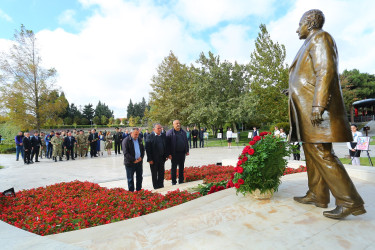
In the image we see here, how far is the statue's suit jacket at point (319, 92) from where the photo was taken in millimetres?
2994

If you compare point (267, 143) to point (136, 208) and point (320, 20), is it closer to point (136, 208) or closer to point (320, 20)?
point (320, 20)

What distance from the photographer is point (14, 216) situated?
12.9 ft

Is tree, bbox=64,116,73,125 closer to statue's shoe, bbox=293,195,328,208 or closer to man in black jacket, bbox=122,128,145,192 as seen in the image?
man in black jacket, bbox=122,128,145,192

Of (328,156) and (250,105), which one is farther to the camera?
(250,105)

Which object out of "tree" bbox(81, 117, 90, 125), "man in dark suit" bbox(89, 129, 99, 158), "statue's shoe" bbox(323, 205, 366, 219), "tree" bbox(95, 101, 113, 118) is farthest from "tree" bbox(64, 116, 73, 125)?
"statue's shoe" bbox(323, 205, 366, 219)

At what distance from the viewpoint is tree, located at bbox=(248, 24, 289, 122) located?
73.3ft

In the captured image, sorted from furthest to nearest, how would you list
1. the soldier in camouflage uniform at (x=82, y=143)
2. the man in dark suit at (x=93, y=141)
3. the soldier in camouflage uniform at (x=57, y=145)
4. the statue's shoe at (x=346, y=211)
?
the man in dark suit at (x=93, y=141) < the soldier in camouflage uniform at (x=82, y=143) < the soldier in camouflage uniform at (x=57, y=145) < the statue's shoe at (x=346, y=211)

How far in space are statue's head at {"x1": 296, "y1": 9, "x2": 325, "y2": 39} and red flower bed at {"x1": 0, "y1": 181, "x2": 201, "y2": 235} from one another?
3614 mm

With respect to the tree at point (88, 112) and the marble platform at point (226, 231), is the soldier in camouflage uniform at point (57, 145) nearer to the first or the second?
the marble platform at point (226, 231)

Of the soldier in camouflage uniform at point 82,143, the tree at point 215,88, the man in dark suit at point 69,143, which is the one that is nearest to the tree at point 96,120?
the tree at point 215,88

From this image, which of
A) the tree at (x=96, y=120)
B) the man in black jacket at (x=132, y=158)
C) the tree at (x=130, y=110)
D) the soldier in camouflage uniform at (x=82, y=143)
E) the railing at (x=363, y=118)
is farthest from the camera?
the tree at (x=130, y=110)

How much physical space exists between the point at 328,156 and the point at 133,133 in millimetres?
4822

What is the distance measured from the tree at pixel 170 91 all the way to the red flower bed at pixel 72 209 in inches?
926

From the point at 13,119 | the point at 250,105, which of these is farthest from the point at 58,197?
the point at 13,119
